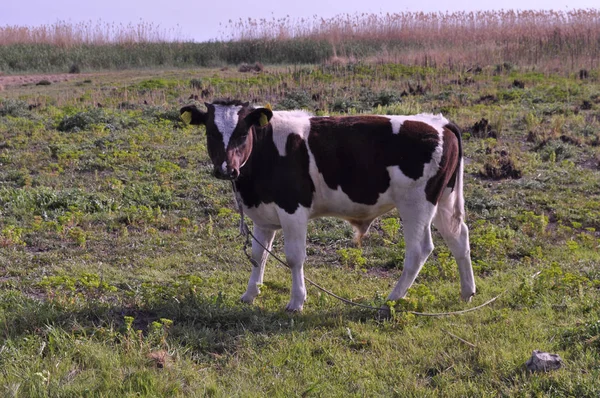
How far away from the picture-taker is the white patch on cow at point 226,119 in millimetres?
5562

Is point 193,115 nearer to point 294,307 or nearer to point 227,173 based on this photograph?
point 227,173

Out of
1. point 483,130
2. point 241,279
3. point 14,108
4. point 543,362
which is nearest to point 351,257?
point 241,279

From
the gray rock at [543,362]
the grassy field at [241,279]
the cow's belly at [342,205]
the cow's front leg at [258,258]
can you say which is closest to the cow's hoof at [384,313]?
the grassy field at [241,279]

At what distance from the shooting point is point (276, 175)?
5879mm

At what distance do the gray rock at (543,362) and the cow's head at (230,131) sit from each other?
8.39ft

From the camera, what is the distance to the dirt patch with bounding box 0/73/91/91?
24680mm

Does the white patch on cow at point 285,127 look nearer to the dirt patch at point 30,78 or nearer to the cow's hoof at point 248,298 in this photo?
the cow's hoof at point 248,298

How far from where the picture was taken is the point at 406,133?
5.99m

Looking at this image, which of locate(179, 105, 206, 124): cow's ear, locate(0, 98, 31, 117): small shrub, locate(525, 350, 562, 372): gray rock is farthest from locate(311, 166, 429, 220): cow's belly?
locate(0, 98, 31, 117): small shrub

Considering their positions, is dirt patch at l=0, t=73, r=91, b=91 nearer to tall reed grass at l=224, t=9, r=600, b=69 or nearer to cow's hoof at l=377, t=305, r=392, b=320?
tall reed grass at l=224, t=9, r=600, b=69

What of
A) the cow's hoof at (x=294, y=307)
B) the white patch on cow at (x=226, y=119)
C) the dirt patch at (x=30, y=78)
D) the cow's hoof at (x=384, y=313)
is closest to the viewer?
the white patch on cow at (x=226, y=119)

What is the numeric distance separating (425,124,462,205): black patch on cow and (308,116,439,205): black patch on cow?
127 mm

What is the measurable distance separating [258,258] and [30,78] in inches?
903

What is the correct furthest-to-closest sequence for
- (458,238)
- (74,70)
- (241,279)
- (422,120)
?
(74,70)
(241,279)
(458,238)
(422,120)
